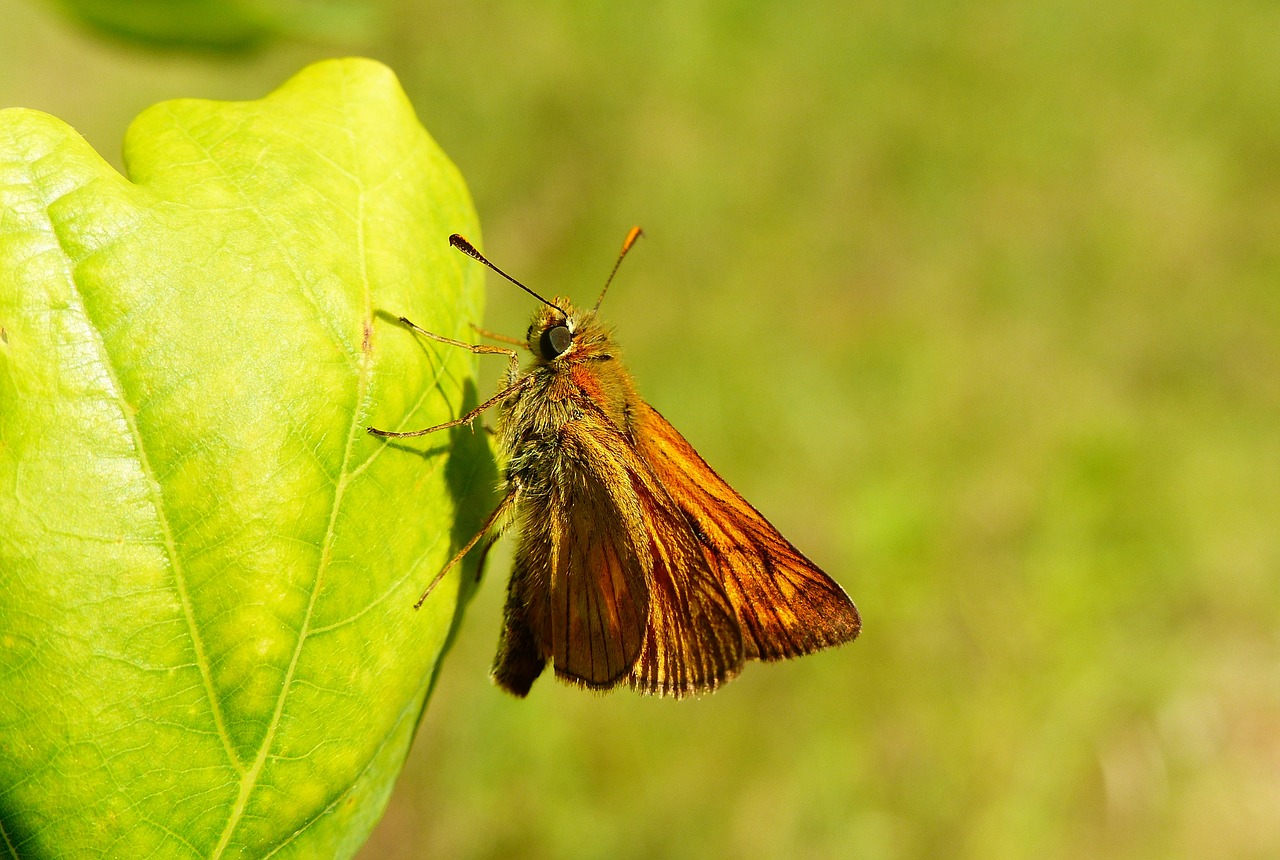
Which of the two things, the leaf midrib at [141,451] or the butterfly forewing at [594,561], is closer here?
the leaf midrib at [141,451]

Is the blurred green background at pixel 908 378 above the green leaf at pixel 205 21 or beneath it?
above

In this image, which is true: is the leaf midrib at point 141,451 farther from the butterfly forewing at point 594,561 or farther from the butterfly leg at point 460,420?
the butterfly forewing at point 594,561

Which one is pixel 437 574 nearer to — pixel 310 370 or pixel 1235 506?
pixel 310 370

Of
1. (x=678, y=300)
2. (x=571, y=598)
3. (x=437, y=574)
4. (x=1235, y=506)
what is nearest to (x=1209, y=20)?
(x=1235, y=506)

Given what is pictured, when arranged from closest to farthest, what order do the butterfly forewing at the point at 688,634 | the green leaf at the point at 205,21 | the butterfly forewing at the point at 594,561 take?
the green leaf at the point at 205,21
the butterfly forewing at the point at 594,561
the butterfly forewing at the point at 688,634

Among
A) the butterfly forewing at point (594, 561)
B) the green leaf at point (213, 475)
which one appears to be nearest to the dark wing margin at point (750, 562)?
the butterfly forewing at point (594, 561)

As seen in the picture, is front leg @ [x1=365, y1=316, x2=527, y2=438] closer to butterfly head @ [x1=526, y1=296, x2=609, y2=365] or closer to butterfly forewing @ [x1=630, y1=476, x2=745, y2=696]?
butterfly head @ [x1=526, y1=296, x2=609, y2=365]
